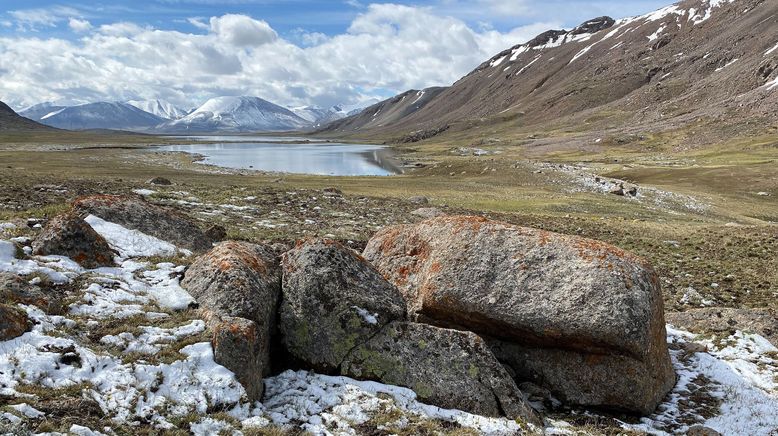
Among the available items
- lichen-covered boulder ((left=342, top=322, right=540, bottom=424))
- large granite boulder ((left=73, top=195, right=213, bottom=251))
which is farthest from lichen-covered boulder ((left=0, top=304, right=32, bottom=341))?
large granite boulder ((left=73, top=195, right=213, bottom=251))

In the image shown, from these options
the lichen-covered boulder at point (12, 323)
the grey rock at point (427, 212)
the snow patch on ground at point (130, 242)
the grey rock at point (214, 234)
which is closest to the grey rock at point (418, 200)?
the grey rock at point (427, 212)

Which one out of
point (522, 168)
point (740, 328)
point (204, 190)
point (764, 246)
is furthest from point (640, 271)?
point (522, 168)

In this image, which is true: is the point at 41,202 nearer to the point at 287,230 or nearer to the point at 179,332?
the point at 287,230

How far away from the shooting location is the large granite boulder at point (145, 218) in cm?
1598

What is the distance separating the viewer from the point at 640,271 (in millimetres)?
12031

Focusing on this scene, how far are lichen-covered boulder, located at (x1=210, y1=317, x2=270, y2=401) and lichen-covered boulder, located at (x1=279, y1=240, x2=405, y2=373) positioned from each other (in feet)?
4.05

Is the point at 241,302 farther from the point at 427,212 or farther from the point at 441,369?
the point at 427,212

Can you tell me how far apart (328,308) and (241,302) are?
205 cm

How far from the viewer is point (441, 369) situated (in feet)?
35.8

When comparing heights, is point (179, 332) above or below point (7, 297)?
below

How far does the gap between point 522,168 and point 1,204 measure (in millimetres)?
75801

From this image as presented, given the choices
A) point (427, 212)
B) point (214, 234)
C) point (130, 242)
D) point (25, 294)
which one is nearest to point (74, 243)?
point (130, 242)

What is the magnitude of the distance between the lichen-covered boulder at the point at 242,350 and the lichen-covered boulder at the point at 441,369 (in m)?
2.08

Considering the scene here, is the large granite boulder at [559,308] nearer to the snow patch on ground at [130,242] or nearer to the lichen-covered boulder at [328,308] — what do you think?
the lichen-covered boulder at [328,308]
